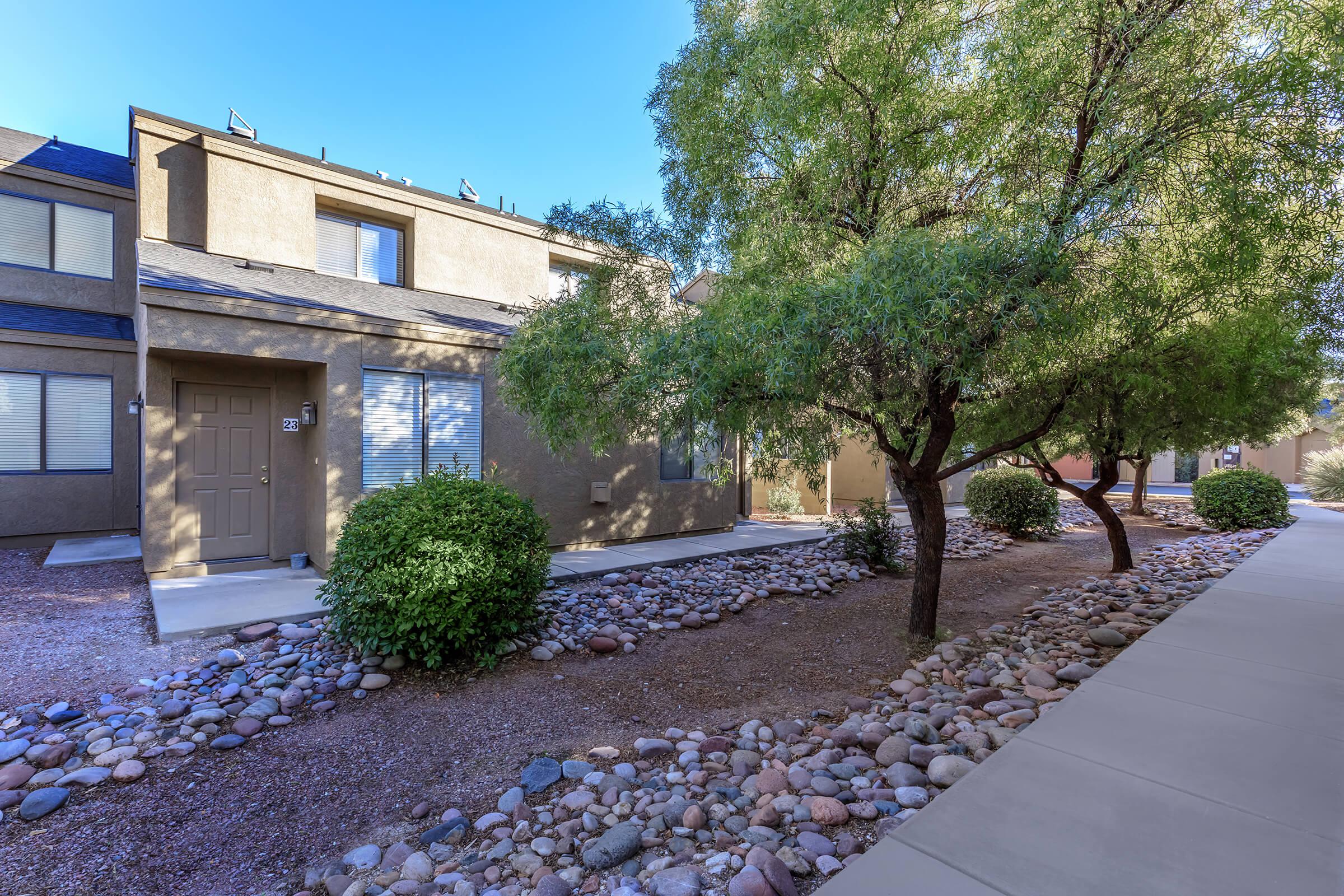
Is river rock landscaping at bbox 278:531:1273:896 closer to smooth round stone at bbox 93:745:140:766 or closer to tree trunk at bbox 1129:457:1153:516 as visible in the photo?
smooth round stone at bbox 93:745:140:766

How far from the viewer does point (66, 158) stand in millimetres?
9438

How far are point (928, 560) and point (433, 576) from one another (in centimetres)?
398

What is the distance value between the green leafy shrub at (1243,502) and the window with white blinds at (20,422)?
19.0 meters

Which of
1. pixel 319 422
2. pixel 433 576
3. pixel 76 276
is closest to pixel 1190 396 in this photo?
pixel 433 576

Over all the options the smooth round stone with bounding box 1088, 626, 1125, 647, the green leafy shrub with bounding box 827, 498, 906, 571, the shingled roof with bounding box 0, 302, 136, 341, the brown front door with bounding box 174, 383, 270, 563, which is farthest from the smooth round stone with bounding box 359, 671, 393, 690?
the shingled roof with bounding box 0, 302, 136, 341

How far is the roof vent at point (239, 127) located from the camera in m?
8.37

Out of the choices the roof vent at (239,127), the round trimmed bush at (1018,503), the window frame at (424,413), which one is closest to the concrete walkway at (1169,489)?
the round trimmed bush at (1018,503)

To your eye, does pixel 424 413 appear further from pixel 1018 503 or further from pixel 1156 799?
pixel 1018 503

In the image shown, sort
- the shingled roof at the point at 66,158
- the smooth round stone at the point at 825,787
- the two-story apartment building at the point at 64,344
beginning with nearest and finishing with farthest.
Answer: the smooth round stone at the point at 825,787
the two-story apartment building at the point at 64,344
the shingled roof at the point at 66,158

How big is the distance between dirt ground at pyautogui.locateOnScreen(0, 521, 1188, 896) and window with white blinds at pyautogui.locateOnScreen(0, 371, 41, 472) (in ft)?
11.3

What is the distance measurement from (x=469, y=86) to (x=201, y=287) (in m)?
8.56

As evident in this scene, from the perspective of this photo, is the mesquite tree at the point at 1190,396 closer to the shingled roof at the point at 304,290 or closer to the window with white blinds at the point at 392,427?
the window with white blinds at the point at 392,427

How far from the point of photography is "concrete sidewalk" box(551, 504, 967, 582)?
7238 mm

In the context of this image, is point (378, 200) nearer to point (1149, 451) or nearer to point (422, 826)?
point (422, 826)
